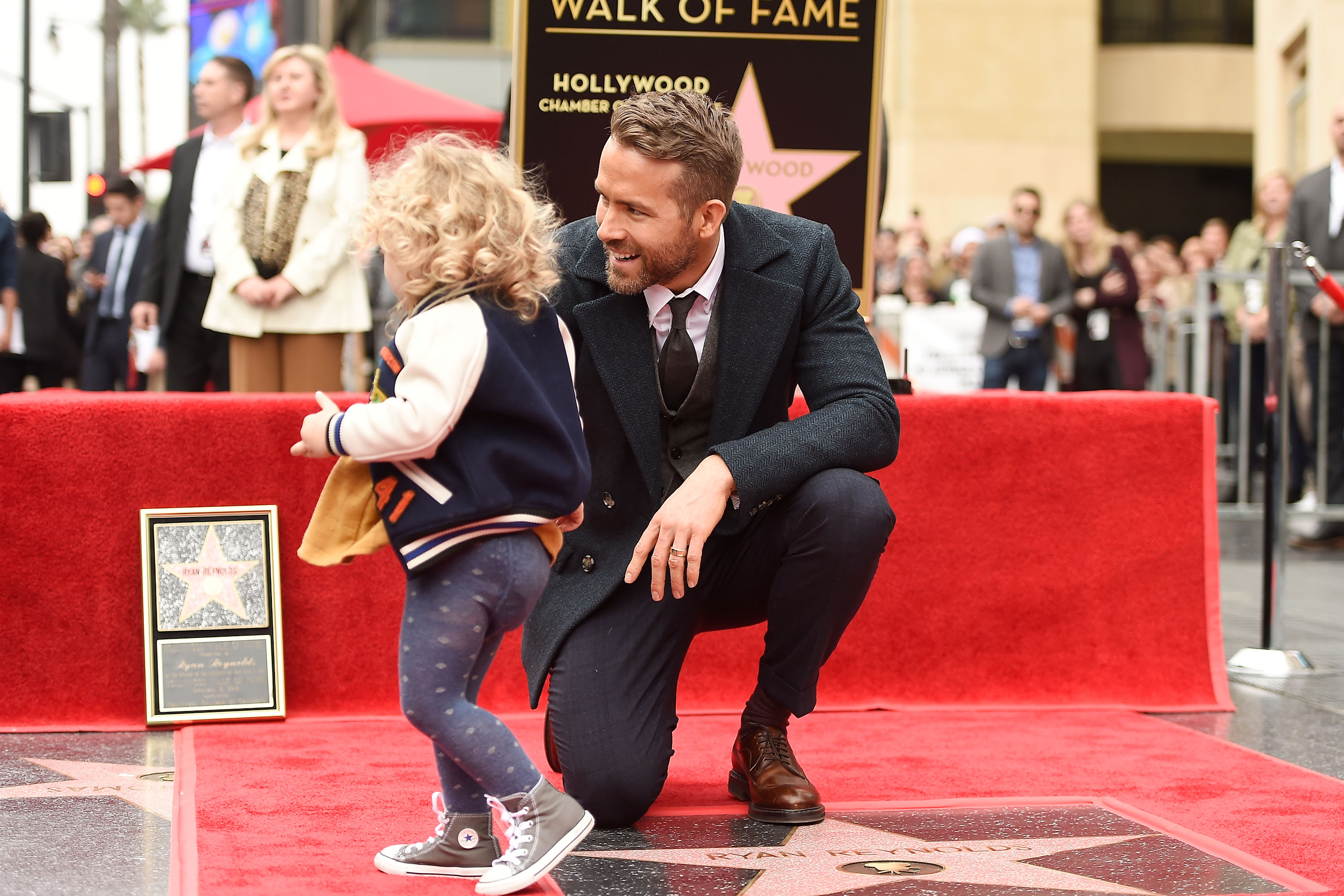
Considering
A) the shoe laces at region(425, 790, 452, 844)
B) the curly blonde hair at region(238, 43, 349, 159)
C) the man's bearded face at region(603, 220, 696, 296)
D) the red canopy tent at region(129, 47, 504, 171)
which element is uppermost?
the red canopy tent at region(129, 47, 504, 171)

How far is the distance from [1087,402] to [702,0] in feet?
5.03

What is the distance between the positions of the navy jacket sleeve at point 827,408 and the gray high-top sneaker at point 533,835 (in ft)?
2.26

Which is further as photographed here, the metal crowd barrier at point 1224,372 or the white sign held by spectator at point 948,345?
the white sign held by spectator at point 948,345

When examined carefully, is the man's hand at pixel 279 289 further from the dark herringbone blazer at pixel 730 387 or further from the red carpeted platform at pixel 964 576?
the dark herringbone blazer at pixel 730 387

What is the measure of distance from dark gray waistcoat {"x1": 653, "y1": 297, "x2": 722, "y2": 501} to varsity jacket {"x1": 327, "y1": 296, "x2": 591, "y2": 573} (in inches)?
23.6

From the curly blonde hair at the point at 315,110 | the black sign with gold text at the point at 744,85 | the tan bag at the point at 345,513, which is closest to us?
the tan bag at the point at 345,513

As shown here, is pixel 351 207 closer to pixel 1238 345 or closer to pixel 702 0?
pixel 702 0

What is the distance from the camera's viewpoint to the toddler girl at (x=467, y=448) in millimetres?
2361

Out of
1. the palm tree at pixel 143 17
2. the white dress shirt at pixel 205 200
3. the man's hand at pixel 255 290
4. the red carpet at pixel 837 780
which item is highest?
the palm tree at pixel 143 17

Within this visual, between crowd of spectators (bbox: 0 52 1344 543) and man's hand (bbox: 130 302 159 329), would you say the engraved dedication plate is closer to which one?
crowd of spectators (bbox: 0 52 1344 543)

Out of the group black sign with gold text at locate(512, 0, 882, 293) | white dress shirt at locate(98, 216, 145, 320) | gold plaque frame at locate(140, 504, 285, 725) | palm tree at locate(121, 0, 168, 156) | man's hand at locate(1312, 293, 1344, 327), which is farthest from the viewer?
palm tree at locate(121, 0, 168, 156)

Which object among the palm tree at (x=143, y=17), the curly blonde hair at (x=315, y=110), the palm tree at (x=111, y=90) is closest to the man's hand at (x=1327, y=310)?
the curly blonde hair at (x=315, y=110)

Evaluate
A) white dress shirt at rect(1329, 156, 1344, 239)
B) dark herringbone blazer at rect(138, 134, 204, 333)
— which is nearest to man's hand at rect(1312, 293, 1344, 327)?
A: white dress shirt at rect(1329, 156, 1344, 239)

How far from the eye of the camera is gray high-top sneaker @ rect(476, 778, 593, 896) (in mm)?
2371
